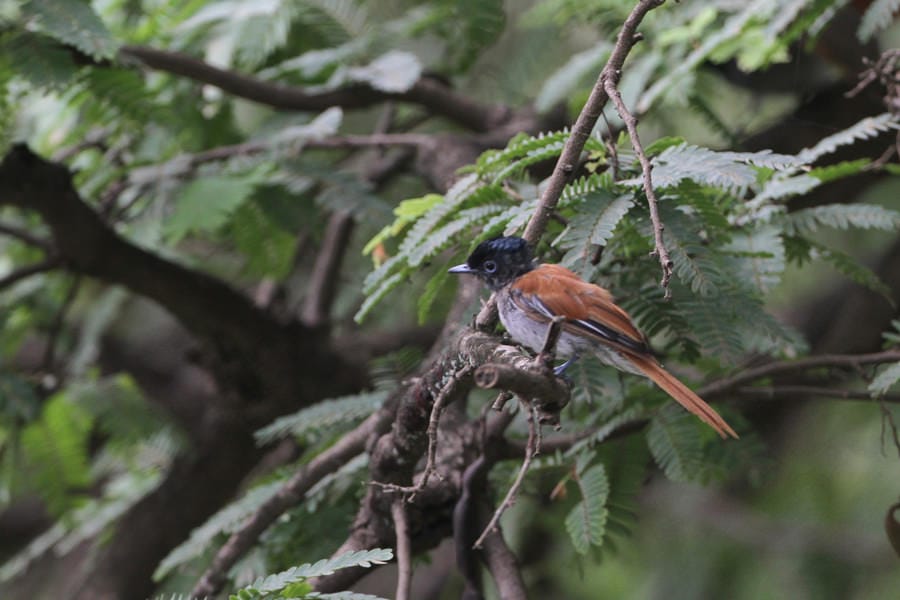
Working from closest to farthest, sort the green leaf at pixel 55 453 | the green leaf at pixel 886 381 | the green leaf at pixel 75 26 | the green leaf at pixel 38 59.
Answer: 1. the green leaf at pixel 886 381
2. the green leaf at pixel 75 26
3. the green leaf at pixel 38 59
4. the green leaf at pixel 55 453

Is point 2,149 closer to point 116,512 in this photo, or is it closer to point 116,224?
point 116,224

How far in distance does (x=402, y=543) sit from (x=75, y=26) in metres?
1.84

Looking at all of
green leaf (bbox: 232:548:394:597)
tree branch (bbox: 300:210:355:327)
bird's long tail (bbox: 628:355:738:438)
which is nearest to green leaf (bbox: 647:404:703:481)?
bird's long tail (bbox: 628:355:738:438)

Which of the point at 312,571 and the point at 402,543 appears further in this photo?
the point at 402,543

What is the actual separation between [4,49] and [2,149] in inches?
17.5

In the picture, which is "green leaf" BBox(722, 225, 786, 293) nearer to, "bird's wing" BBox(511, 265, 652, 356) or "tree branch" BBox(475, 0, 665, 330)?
"bird's wing" BBox(511, 265, 652, 356)

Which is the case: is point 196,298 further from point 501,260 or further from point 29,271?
point 501,260

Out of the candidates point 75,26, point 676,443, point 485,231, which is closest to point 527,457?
point 485,231

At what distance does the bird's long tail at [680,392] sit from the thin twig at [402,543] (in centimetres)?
65

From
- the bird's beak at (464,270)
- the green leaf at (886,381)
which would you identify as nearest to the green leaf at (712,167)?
the bird's beak at (464,270)

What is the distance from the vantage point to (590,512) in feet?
8.56

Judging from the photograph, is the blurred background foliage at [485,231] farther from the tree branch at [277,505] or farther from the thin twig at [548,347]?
the thin twig at [548,347]

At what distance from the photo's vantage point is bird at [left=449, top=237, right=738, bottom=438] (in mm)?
2240

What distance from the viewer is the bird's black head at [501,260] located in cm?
224
